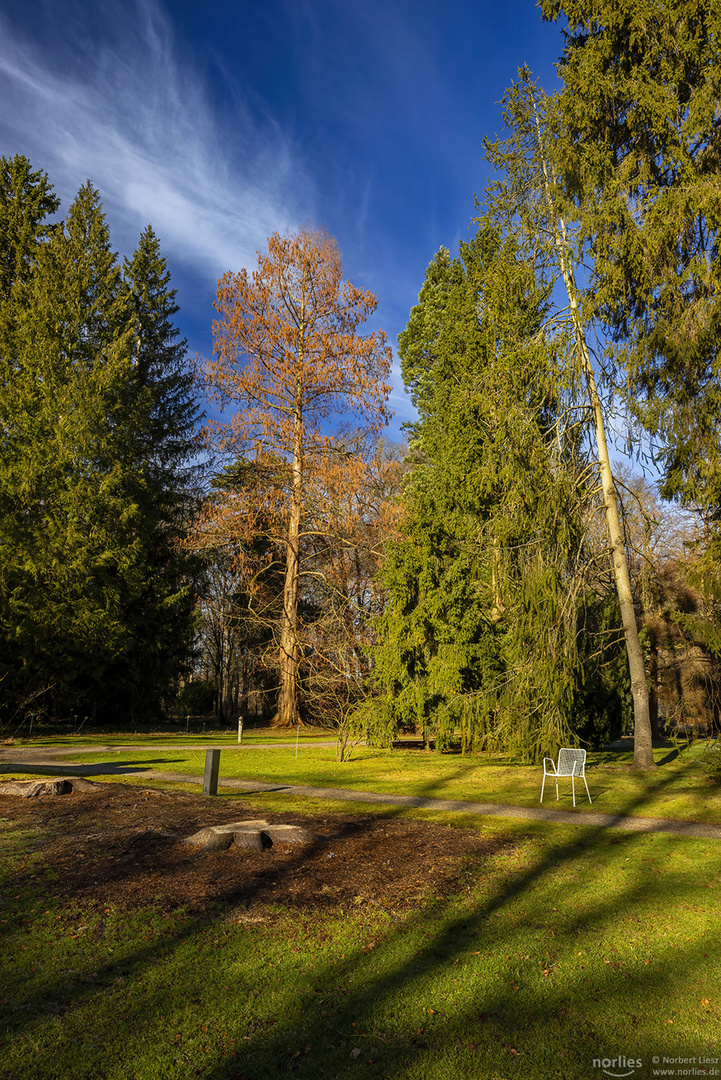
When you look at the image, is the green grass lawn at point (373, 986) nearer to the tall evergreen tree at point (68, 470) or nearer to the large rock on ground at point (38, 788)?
the large rock on ground at point (38, 788)

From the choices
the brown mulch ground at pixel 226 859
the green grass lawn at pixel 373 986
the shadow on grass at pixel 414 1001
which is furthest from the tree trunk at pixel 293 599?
the shadow on grass at pixel 414 1001

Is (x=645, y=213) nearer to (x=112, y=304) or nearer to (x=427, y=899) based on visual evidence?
(x=427, y=899)

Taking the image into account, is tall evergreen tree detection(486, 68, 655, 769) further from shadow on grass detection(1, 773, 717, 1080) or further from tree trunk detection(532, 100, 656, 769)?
shadow on grass detection(1, 773, 717, 1080)

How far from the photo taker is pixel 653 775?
11961 mm

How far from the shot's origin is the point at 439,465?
20.9 metres

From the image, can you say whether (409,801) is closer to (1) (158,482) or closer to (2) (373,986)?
(2) (373,986)

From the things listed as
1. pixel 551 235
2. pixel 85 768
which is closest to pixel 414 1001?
pixel 85 768

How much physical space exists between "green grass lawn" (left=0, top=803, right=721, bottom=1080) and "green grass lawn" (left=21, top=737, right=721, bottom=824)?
4.42m

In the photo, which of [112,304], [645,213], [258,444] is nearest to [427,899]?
[645,213]

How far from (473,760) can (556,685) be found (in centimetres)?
484

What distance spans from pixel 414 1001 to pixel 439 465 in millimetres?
18159

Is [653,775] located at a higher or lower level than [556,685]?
lower

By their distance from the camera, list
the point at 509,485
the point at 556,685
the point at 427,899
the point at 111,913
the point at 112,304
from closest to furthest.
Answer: the point at 111,913 → the point at 427,899 → the point at 556,685 → the point at 509,485 → the point at 112,304

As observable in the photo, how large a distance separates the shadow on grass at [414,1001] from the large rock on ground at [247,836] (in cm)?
134
